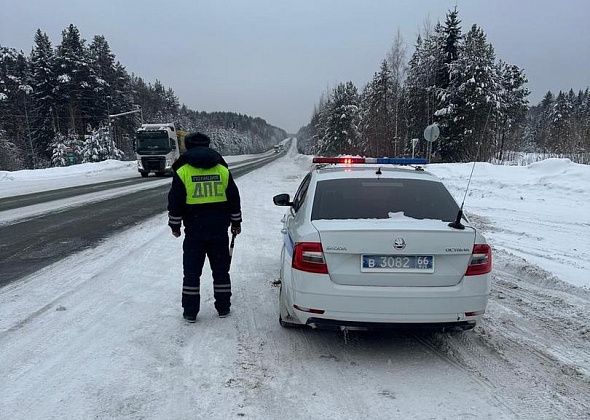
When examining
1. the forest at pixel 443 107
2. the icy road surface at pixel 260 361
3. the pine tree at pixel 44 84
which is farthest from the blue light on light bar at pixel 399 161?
the pine tree at pixel 44 84

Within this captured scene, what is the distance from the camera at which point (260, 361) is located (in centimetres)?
351

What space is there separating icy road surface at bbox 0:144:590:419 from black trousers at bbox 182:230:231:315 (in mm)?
210

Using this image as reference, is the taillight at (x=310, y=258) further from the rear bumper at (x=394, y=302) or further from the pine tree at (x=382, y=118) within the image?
the pine tree at (x=382, y=118)

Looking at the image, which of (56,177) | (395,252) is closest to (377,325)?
(395,252)

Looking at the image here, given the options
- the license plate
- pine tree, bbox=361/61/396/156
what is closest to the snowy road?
the license plate

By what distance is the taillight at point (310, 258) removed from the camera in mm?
3434

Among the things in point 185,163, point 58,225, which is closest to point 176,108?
point 58,225

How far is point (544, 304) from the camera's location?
482 cm

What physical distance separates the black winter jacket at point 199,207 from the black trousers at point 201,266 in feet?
0.28

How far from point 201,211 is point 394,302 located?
208cm

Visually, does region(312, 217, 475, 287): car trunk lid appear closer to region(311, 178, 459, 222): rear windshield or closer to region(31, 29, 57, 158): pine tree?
region(311, 178, 459, 222): rear windshield

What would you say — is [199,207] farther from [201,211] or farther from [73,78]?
[73,78]

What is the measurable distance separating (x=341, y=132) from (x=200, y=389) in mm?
51785

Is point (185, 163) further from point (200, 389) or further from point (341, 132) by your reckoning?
point (341, 132)
